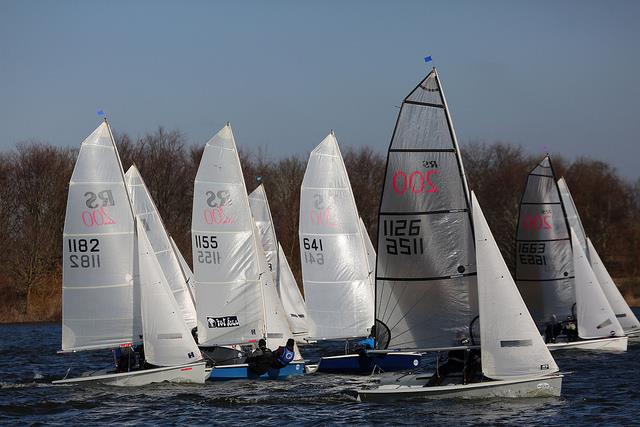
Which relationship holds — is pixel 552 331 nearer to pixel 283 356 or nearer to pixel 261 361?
pixel 283 356

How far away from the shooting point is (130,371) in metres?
22.2

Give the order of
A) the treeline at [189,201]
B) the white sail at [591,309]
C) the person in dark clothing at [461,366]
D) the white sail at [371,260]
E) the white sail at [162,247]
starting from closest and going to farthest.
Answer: the person in dark clothing at [461,366], the white sail at [371,260], the white sail at [162,247], the white sail at [591,309], the treeline at [189,201]

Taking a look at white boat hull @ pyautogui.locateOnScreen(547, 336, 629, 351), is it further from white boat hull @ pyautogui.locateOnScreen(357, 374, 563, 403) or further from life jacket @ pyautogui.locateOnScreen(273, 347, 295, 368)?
white boat hull @ pyautogui.locateOnScreen(357, 374, 563, 403)

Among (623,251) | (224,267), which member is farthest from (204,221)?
(623,251)

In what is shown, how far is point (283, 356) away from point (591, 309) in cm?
971

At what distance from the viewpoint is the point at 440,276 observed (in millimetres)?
18609

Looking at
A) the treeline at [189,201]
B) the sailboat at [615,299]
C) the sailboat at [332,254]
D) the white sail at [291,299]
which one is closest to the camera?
the sailboat at [332,254]

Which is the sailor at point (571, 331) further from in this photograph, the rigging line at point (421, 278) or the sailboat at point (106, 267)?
the rigging line at point (421, 278)

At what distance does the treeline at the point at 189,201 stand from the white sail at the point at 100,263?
95.0ft

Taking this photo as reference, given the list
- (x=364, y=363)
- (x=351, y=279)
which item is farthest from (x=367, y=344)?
(x=351, y=279)

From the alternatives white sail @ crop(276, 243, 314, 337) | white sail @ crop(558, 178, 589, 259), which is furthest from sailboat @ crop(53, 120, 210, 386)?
white sail @ crop(558, 178, 589, 259)

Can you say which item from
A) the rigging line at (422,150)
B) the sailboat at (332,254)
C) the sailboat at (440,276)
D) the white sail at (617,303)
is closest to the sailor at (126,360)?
the sailboat at (332,254)

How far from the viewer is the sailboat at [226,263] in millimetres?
24547

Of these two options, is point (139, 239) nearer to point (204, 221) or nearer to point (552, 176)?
point (204, 221)
